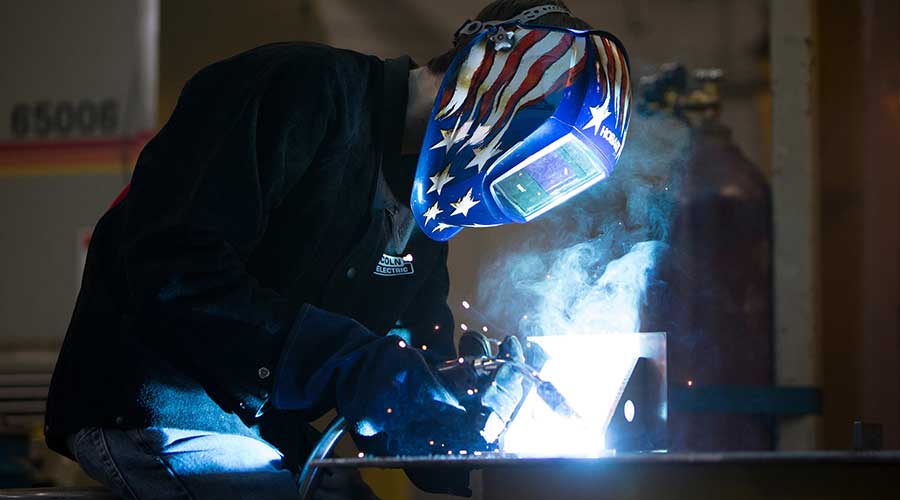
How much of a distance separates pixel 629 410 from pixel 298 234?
0.69m

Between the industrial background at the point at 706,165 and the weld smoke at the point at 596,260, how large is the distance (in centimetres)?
39

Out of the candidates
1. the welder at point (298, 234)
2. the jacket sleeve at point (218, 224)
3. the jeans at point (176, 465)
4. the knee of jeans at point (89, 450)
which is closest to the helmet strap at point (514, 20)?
the welder at point (298, 234)

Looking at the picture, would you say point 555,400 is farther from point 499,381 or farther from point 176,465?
point 176,465

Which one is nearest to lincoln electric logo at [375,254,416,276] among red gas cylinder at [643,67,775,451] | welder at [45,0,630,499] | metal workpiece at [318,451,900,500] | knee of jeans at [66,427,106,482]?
welder at [45,0,630,499]

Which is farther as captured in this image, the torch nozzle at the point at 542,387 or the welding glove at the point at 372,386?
the torch nozzle at the point at 542,387

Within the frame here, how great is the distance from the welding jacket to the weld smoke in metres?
0.57

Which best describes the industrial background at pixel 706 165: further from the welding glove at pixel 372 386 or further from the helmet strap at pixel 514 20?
the welding glove at pixel 372 386

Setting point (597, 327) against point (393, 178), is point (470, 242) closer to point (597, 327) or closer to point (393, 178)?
point (597, 327)

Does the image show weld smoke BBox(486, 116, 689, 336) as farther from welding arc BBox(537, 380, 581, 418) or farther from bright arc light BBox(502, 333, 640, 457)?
welding arc BBox(537, 380, 581, 418)

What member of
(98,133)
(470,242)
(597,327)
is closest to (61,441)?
(597,327)

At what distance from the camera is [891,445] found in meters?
3.48

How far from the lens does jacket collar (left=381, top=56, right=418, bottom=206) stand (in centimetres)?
194

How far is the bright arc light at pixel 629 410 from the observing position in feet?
6.52

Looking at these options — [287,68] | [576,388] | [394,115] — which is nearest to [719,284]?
[576,388]
